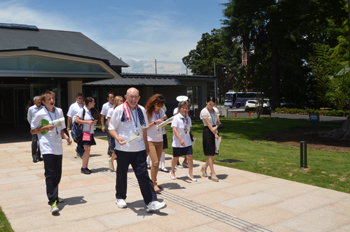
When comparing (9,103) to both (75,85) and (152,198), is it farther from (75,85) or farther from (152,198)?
(152,198)

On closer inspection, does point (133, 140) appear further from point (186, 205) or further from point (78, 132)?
point (78, 132)

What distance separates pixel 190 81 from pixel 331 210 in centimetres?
2616

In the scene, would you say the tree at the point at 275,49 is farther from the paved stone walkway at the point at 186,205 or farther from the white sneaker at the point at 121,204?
the white sneaker at the point at 121,204

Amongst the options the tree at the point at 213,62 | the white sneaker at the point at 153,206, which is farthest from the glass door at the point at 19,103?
the tree at the point at 213,62

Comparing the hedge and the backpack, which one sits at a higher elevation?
the backpack

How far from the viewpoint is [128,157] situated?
503cm

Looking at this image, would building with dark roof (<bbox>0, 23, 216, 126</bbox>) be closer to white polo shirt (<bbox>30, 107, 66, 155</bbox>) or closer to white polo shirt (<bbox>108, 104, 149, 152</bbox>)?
white polo shirt (<bbox>30, 107, 66, 155</bbox>)

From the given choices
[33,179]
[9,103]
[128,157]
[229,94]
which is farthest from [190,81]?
[229,94]

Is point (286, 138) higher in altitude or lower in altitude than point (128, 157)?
lower

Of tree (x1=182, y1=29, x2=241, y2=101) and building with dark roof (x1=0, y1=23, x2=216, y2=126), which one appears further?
tree (x1=182, y1=29, x2=241, y2=101)

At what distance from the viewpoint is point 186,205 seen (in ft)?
17.7

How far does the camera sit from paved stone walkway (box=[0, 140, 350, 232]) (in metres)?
4.52

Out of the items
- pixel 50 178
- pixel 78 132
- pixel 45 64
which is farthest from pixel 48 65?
pixel 50 178

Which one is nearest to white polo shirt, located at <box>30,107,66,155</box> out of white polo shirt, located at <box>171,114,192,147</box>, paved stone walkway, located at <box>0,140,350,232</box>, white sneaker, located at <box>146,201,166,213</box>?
paved stone walkway, located at <box>0,140,350,232</box>
